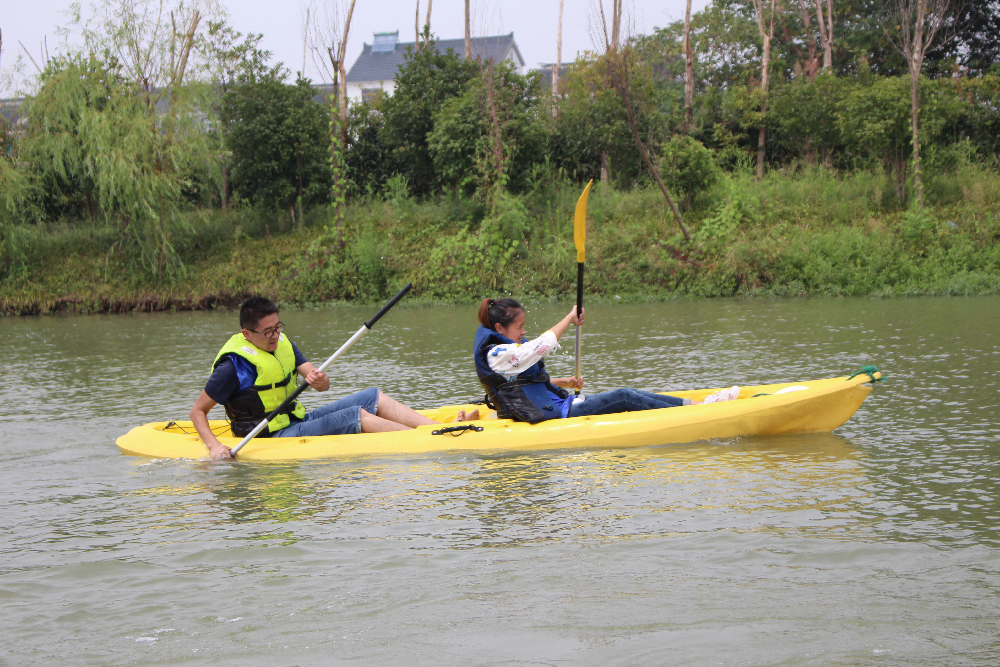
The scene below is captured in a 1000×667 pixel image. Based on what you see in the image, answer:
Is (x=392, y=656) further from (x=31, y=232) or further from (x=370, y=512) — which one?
(x=31, y=232)

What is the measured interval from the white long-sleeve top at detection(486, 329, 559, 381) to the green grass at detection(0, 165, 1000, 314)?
11.0m

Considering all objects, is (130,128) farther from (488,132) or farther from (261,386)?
(261,386)

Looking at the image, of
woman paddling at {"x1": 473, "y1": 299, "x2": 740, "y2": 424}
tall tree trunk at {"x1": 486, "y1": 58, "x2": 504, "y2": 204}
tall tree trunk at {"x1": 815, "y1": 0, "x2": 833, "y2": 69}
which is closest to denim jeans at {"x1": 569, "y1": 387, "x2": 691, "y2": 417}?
woman paddling at {"x1": 473, "y1": 299, "x2": 740, "y2": 424}

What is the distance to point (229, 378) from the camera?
16.4ft

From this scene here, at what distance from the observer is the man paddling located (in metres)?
4.98

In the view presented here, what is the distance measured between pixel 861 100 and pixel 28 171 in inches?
628

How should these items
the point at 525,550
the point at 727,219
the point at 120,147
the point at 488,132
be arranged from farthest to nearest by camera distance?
the point at 488,132
the point at 120,147
the point at 727,219
the point at 525,550

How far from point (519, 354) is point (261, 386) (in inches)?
58.8

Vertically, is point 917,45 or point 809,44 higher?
point 809,44

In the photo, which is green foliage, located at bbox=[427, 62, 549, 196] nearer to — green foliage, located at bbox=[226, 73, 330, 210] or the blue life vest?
green foliage, located at bbox=[226, 73, 330, 210]

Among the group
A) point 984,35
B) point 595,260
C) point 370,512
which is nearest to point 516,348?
point 370,512

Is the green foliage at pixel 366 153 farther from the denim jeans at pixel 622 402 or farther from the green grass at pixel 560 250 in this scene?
the denim jeans at pixel 622 402

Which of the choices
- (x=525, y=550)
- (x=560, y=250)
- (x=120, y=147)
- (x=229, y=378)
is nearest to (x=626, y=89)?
(x=560, y=250)

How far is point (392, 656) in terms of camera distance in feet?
8.68
